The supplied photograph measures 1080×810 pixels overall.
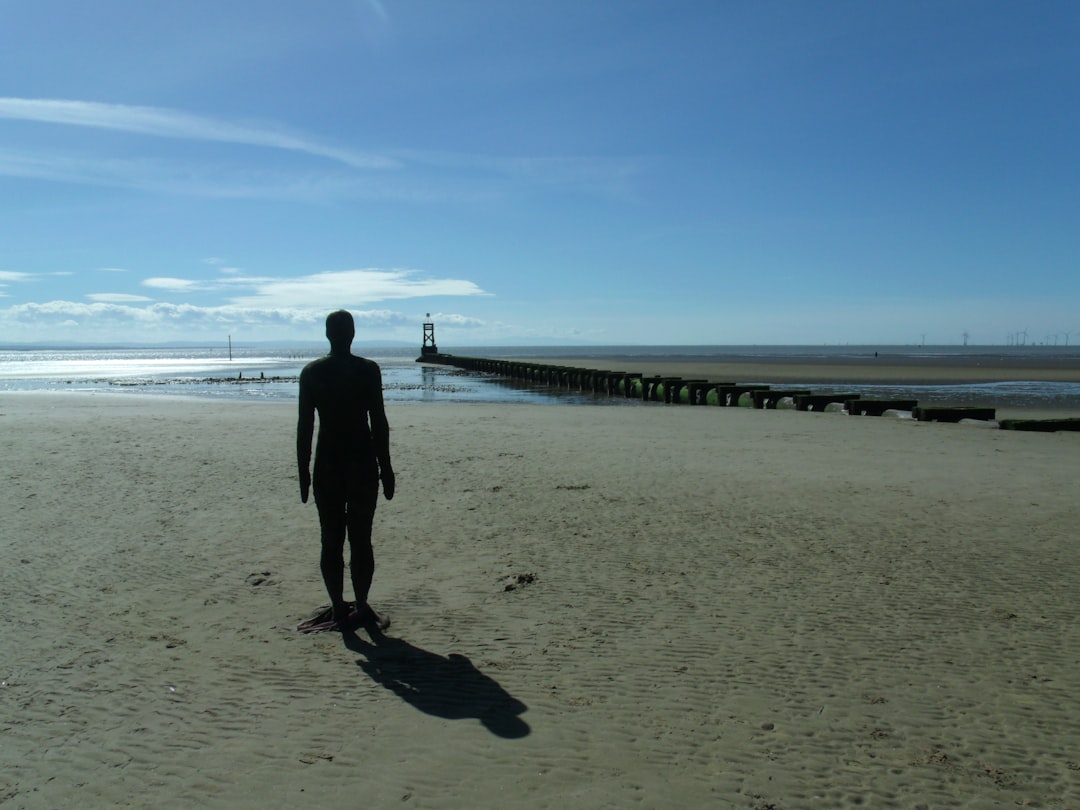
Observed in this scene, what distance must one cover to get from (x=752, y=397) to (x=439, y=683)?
21.3 metres

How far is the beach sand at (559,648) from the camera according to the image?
355 cm

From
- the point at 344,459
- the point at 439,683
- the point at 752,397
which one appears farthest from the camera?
the point at 752,397

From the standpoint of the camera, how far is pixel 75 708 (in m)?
4.18

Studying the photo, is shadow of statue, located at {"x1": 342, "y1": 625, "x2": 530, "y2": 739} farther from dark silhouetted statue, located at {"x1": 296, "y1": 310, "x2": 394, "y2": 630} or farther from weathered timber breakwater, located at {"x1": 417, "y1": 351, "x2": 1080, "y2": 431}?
weathered timber breakwater, located at {"x1": 417, "y1": 351, "x2": 1080, "y2": 431}

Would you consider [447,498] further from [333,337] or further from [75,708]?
[75,708]

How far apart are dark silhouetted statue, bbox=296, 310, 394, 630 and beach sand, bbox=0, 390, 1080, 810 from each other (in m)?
0.41

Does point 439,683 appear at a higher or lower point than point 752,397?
lower

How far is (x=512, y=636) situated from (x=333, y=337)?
2282 millimetres

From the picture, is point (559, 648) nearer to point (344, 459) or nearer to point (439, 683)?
point (439, 683)

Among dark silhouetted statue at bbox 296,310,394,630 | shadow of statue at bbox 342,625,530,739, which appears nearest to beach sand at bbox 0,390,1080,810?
shadow of statue at bbox 342,625,530,739

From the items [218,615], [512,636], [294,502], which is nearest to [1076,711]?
[512,636]

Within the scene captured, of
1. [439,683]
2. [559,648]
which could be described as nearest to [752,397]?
[559,648]

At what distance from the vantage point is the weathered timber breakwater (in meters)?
18.0

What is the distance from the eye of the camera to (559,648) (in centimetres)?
501
